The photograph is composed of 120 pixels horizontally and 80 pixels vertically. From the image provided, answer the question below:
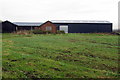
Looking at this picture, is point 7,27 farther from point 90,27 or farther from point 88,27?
point 90,27

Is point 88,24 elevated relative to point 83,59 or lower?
elevated

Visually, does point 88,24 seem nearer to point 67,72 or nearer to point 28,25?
point 28,25

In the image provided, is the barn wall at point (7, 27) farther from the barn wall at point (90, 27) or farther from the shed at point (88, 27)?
the barn wall at point (90, 27)

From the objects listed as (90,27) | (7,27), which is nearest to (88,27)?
(90,27)

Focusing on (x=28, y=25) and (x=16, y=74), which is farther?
(x=28, y=25)

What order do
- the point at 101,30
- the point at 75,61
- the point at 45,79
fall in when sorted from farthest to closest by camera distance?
1. the point at 101,30
2. the point at 75,61
3. the point at 45,79

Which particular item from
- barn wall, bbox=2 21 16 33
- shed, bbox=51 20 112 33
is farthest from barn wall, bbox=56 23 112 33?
barn wall, bbox=2 21 16 33

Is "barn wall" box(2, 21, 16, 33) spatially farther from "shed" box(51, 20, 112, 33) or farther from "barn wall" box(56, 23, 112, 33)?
"barn wall" box(56, 23, 112, 33)

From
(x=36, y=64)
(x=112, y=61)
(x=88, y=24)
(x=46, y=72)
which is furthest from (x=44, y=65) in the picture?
(x=88, y=24)

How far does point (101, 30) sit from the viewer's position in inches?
2803

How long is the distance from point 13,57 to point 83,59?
5916mm

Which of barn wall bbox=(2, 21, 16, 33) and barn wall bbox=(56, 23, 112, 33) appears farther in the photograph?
barn wall bbox=(56, 23, 112, 33)

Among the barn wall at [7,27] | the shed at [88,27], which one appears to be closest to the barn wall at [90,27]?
the shed at [88,27]

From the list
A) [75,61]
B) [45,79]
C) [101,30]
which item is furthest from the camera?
[101,30]
